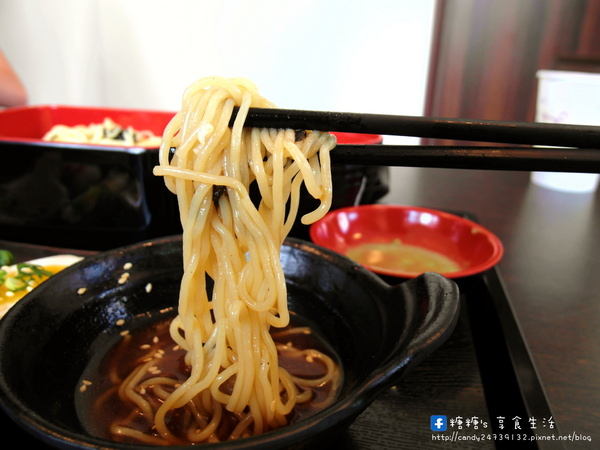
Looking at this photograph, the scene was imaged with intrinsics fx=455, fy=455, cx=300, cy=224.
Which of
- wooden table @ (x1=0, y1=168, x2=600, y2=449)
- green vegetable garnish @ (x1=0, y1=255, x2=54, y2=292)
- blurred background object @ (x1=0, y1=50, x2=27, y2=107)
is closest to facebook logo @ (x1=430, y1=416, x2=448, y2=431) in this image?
wooden table @ (x1=0, y1=168, x2=600, y2=449)

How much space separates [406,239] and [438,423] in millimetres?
838

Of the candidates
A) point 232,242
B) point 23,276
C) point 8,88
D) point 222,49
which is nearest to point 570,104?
point 232,242

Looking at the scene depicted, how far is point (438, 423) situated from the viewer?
3.15ft

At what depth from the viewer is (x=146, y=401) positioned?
0.95 metres

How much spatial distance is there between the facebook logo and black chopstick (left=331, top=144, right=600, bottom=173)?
0.54 m

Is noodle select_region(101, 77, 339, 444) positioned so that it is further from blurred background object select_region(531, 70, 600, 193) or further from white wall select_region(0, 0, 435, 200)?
white wall select_region(0, 0, 435, 200)

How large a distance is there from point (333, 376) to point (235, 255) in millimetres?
359

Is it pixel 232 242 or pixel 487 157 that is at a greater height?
pixel 487 157

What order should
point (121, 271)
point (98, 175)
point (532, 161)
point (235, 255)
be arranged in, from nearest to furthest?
point (532, 161) → point (235, 255) → point (121, 271) → point (98, 175)

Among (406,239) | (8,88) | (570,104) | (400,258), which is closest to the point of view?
(400,258)

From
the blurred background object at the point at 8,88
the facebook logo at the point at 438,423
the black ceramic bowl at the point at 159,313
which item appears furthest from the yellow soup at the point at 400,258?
the blurred background object at the point at 8,88

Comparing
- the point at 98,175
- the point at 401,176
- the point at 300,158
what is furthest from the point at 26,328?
the point at 401,176

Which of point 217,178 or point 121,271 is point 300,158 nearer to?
point 217,178

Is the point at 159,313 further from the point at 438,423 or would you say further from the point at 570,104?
the point at 570,104
